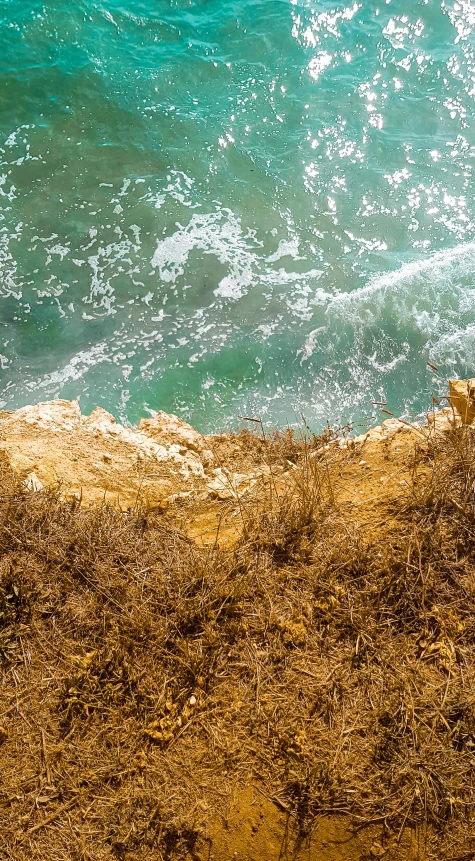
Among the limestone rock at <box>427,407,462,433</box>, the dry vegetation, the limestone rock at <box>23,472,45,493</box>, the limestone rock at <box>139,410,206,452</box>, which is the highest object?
the limestone rock at <box>23,472,45,493</box>

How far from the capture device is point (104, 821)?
2.76m

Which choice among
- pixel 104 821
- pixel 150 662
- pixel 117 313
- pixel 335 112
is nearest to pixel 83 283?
pixel 117 313

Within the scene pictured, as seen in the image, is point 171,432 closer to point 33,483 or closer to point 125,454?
point 125,454

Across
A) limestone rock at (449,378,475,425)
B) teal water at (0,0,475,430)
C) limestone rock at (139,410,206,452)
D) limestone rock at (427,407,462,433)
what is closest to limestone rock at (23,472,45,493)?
limestone rock at (139,410,206,452)

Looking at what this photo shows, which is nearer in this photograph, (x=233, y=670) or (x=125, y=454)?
(x=233, y=670)

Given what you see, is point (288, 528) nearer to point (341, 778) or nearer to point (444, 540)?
point (444, 540)

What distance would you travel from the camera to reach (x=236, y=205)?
833 centimetres

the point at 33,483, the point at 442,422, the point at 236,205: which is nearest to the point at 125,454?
the point at 33,483

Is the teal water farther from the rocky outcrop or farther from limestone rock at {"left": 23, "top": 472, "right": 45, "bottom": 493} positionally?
limestone rock at {"left": 23, "top": 472, "right": 45, "bottom": 493}

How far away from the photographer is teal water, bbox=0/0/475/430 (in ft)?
22.9

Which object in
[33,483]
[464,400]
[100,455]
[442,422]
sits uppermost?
[33,483]

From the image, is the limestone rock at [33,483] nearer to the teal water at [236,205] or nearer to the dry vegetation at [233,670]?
the dry vegetation at [233,670]

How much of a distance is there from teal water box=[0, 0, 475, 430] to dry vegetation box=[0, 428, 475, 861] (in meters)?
2.89

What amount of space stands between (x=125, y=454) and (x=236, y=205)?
4.97m
